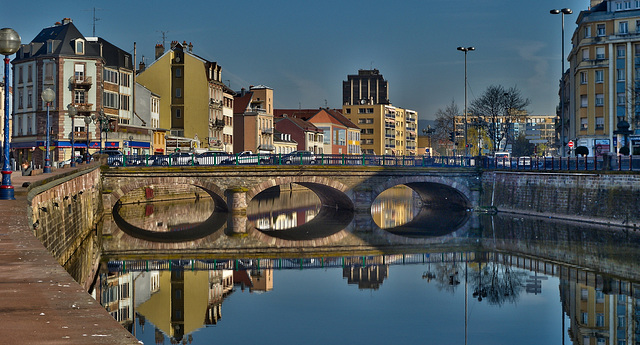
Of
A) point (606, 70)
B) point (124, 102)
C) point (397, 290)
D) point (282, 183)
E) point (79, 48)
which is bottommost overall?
point (397, 290)

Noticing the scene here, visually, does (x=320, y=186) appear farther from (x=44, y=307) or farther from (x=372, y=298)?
(x=44, y=307)

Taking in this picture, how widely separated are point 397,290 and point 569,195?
28.0 meters

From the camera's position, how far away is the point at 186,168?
59312mm

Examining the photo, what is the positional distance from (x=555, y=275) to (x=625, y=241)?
9822 millimetres

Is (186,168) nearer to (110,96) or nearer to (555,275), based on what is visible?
(110,96)

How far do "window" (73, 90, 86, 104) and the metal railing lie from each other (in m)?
19.3

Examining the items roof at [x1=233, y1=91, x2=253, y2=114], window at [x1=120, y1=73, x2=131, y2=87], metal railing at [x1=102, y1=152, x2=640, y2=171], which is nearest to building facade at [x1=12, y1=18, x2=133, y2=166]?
window at [x1=120, y1=73, x2=131, y2=87]

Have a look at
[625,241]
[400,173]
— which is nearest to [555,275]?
[625,241]

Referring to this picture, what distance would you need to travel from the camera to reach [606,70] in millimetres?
84438

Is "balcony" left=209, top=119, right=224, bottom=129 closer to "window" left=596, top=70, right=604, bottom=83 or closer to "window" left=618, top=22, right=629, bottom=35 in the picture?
"window" left=596, top=70, right=604, bottom=83

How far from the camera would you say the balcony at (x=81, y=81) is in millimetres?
76125

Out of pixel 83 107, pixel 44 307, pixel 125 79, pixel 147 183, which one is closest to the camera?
pixel 44 307

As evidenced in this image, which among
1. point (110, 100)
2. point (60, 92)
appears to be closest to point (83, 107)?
point (60, 92)

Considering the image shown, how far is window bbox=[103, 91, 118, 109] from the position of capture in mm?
79875
